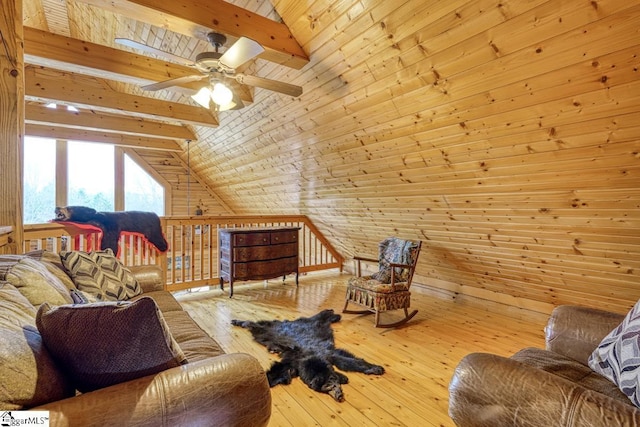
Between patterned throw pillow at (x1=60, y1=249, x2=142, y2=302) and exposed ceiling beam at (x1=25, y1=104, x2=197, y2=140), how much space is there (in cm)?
314

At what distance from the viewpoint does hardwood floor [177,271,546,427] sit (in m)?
1.89

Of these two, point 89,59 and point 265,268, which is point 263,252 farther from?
point 89,59

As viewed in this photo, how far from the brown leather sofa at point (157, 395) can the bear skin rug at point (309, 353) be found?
3.90 ft

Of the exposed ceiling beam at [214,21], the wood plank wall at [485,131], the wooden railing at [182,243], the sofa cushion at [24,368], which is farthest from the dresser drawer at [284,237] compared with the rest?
the sofa cushion at [24,368]

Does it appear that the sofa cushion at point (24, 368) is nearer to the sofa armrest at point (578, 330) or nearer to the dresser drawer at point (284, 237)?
the sofa armrest at point (578, 330)

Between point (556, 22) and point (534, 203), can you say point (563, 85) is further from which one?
point (534, 203)

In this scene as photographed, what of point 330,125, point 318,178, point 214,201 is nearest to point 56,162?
point 214,201

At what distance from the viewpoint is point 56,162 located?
568 centimetres

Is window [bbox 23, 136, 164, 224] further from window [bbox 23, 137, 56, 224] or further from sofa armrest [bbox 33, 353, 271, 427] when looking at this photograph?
sofa armrest [bbox 33, 353, 271, 427]

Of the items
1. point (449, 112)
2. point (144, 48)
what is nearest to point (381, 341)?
point (449, 112)

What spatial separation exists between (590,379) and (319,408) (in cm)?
135

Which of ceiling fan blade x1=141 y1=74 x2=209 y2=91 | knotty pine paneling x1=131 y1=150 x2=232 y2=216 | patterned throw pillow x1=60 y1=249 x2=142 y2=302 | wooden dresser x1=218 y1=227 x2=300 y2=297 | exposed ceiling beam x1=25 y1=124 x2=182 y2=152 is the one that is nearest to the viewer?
→ patterned throw pillow x1=60 y1=249 x2=142 y2=302

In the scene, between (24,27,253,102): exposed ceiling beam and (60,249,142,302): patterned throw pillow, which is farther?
(24,27,253,102): exposed ceiling beam

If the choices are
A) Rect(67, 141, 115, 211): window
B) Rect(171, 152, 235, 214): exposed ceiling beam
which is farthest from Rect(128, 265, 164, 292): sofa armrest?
Rect(171, 152, 235, 214): exposed ceiling beam
